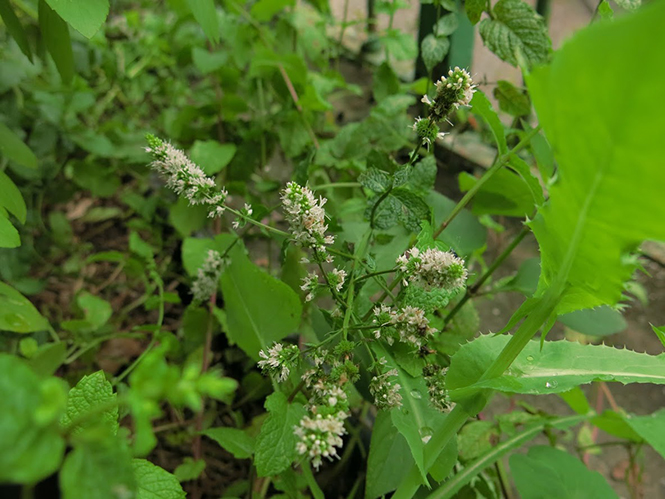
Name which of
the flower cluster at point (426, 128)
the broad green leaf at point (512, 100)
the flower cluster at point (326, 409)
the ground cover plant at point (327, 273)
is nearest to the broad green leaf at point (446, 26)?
the ground cover plant at point (327, 273)

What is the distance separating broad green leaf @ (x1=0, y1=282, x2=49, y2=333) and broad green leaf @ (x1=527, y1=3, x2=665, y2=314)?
29.7 inches

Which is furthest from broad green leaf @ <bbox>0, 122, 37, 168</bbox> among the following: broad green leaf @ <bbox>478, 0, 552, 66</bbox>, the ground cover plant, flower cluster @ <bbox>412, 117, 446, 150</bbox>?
broad green leaf @ <bbox>478, 0, 552, 66</bbox>

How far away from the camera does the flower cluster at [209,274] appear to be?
0.86 metres

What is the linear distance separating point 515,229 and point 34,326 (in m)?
1.38

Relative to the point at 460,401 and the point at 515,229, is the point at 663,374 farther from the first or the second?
the point at 515,229

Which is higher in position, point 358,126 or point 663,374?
point 358,126

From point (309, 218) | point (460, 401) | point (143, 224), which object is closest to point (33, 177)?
point (143, 224)

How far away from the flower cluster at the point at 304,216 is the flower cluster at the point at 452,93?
6.8 inches

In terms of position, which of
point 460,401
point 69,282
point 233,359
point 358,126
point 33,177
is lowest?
point 69,282

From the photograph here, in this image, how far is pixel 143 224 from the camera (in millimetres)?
1450

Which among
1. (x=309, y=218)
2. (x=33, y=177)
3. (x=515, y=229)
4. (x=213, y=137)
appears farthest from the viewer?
(x=515, y=229)

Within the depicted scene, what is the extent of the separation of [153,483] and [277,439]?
14 cm

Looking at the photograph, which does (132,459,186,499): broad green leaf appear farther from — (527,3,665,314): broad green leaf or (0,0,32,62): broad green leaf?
(0,0,32,62): broad green leaf

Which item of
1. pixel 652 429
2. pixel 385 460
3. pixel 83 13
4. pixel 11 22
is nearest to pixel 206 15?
pixel 83 13
